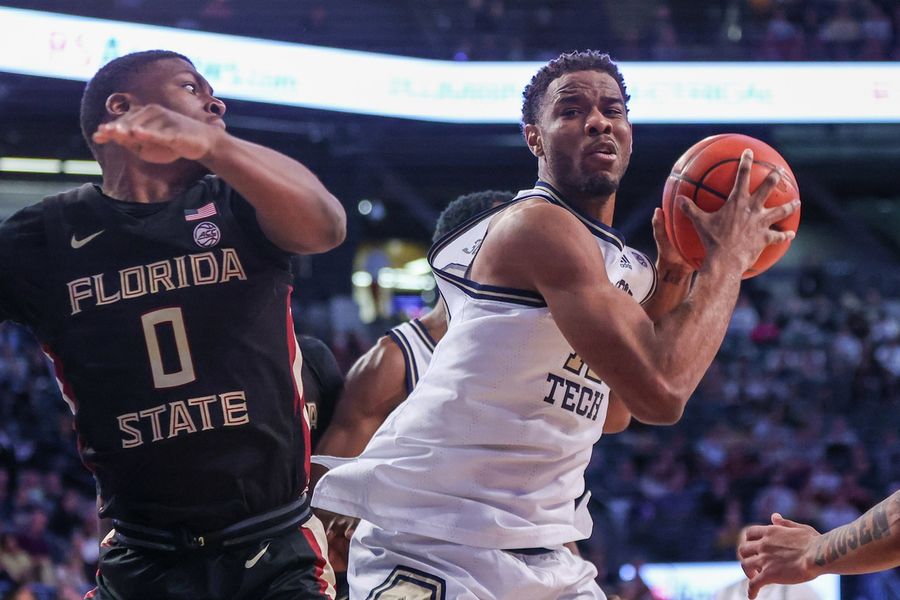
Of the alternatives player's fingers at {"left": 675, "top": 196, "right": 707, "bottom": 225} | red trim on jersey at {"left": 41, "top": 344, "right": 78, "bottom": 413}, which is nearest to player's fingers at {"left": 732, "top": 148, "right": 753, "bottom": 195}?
player's fingers at {"left": 675, "top": 196, "right": 707, "bottom": 225}

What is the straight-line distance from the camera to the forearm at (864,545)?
2844 mm

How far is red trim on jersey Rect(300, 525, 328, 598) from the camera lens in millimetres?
2650

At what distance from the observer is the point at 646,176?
59.8 ft

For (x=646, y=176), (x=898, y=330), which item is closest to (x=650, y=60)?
(x=646, y=176)

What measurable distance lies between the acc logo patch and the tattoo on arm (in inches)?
71.3

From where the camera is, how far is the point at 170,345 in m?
2.55

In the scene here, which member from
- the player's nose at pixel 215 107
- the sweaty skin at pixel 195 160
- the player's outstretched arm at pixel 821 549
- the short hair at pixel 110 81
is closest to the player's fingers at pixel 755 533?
the player's outstretched arm at pixel 821 549

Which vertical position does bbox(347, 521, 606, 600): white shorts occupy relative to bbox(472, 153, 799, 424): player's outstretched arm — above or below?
below

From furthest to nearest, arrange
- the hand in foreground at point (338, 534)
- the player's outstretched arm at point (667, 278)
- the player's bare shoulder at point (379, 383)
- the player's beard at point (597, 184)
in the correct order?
the player's bare shoulder at point (379, 383) → the hand in foreground at point (338, 534) → the player's outstretched arm at point (667, 278) → the player's beard at point (597, 184)

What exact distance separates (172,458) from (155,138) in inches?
31.9

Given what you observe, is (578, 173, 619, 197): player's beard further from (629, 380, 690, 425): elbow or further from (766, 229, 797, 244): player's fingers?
(629, 380, 690, 425): elbow

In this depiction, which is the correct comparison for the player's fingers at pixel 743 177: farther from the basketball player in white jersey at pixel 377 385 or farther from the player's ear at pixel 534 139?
the basketball player in white jersey at pixel 377 385

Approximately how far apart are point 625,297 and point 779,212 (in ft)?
1.84

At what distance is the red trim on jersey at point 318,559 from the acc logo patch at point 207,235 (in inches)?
28.9
